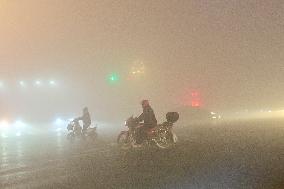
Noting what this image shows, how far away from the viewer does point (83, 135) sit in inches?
1053

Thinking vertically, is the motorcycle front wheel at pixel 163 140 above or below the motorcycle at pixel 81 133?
below

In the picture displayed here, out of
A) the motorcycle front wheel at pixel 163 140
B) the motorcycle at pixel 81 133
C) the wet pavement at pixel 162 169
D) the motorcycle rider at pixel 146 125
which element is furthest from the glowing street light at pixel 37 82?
the motorcycle front wheel at pixel 163 140

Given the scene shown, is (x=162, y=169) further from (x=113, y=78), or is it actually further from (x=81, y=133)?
(x=113, y=78)

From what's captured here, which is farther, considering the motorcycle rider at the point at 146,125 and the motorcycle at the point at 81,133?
the motorcycle at the point at 81,133

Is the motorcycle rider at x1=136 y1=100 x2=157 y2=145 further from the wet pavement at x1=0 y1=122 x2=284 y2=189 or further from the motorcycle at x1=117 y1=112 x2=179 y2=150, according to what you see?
the wet pavement at x1=0 y1=122 x2=284 y2=189

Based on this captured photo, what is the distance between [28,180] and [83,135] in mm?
15716

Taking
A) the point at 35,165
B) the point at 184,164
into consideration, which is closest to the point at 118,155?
the point at 35,165

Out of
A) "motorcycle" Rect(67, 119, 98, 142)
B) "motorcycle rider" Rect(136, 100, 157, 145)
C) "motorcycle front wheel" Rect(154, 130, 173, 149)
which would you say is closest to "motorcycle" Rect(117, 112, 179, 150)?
"motorcycle front wheel" Rect(154, 130, 173, 149)

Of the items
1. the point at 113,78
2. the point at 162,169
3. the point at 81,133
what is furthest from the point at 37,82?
the point at 162,169

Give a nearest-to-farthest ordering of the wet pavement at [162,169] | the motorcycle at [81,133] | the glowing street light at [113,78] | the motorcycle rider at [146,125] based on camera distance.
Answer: the wet pavement at [162,169] → the motorcycle rider at [146,125] → the motorcycle at [81,133] → the glowing street light at [113,78]

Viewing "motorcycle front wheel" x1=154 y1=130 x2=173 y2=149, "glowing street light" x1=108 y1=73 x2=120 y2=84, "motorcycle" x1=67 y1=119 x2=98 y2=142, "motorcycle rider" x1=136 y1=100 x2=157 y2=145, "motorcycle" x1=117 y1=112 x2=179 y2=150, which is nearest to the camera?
"motorcycle" x1=117 y1=112 x2=179 y2=150

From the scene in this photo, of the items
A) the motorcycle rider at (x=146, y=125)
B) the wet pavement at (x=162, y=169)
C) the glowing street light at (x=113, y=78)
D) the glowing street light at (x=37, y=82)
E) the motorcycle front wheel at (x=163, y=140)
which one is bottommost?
the wet pavement at (x=162, y=169)

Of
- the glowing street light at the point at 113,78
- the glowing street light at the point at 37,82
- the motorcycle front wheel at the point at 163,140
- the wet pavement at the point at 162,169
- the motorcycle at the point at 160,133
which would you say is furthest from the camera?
the glowing street light at the point at 37,82

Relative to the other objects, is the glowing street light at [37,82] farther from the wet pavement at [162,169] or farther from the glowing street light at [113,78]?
the wet pavement at [162,169]
